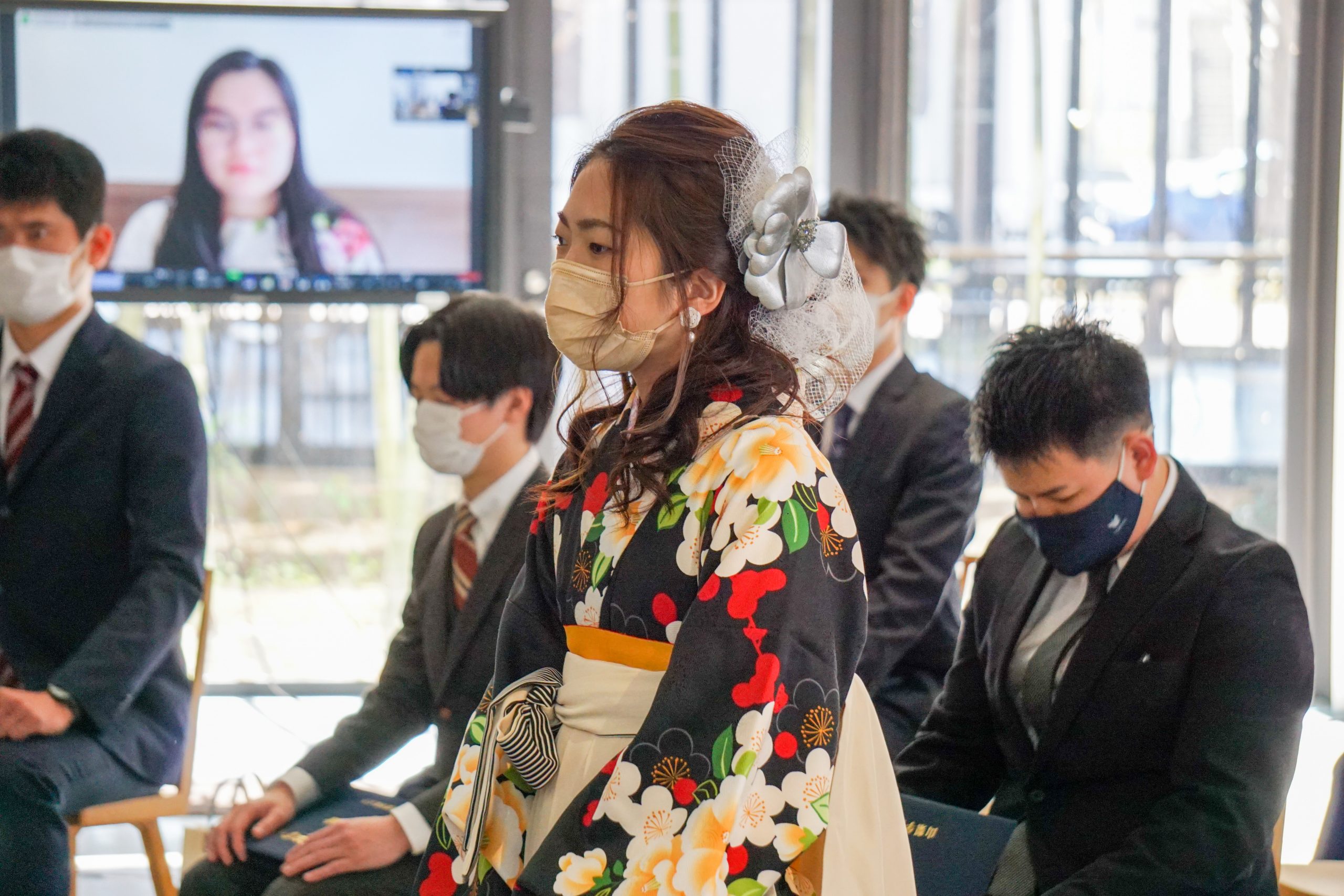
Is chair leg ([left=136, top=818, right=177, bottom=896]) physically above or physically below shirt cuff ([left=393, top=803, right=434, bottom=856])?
below

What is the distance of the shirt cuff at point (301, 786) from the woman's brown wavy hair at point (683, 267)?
96cm

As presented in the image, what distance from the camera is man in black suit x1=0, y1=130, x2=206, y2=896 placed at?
2240mm

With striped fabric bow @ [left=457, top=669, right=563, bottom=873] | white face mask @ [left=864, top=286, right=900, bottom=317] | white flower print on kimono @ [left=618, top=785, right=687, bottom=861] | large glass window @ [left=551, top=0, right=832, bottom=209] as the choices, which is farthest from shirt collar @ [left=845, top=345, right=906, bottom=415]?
large glass window @ [left=551, top=0, right=832, bottom=209]

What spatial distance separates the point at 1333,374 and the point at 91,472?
3350 millimetres

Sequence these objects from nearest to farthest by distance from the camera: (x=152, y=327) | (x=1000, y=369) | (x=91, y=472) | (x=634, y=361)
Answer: (x=634, y=361) < (x=1000, y=369) < (x=91, y=472) < (x=152, y=327)

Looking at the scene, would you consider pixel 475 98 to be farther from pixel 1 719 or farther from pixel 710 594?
pixel 710 594

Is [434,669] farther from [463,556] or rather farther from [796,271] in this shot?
[796,271]

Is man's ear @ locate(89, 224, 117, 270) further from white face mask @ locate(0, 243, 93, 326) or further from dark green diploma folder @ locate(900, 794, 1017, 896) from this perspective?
dark green diploma folder @ locate(900, 794, 1017, 896)

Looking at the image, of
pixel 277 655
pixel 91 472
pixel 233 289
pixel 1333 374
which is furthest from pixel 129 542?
pixel 1333 374

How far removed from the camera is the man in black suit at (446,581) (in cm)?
192

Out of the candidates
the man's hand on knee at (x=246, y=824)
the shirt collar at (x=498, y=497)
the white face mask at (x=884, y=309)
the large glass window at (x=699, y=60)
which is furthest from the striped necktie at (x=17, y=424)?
the large glass window at (x=699, y=60)

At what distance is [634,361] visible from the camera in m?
1.33

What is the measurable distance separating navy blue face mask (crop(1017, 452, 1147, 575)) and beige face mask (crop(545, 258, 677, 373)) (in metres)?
0.65

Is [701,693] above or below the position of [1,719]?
above
